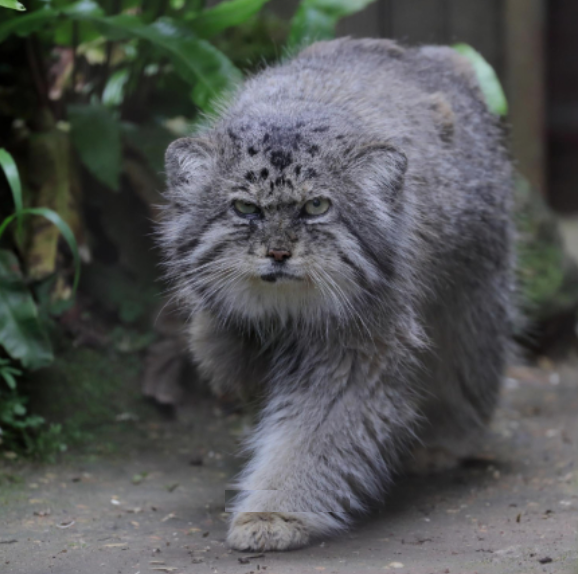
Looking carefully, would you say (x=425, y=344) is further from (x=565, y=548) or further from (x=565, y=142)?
(x=565, y=142)

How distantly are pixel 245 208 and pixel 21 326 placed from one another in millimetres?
1313

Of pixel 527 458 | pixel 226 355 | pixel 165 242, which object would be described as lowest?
pixel 527 458

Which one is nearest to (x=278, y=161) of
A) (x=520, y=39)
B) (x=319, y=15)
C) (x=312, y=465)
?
(x=312, y=465)

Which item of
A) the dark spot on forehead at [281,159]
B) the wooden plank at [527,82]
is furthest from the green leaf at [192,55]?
the wooden plank at [527,82]

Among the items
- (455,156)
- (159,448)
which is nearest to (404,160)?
(455,156)

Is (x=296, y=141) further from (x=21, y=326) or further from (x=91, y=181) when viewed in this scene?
(x=91, y=181)

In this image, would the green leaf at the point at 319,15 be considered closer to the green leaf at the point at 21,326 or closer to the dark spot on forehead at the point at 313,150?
the dark spot on forehead at the point at 313,150

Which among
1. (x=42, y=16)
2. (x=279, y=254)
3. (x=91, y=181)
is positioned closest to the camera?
(x=279, y=254)

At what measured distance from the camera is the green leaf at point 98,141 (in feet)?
16.0

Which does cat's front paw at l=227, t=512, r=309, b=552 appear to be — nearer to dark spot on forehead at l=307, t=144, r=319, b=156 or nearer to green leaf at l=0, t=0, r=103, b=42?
dark spot on forehead at l=307, t=144, r=319, b=156

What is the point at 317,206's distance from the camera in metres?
3.34

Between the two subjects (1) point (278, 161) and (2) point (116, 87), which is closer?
(1) point (278, 161)

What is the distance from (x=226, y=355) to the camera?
3965 mm

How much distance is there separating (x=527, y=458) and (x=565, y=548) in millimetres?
1630
